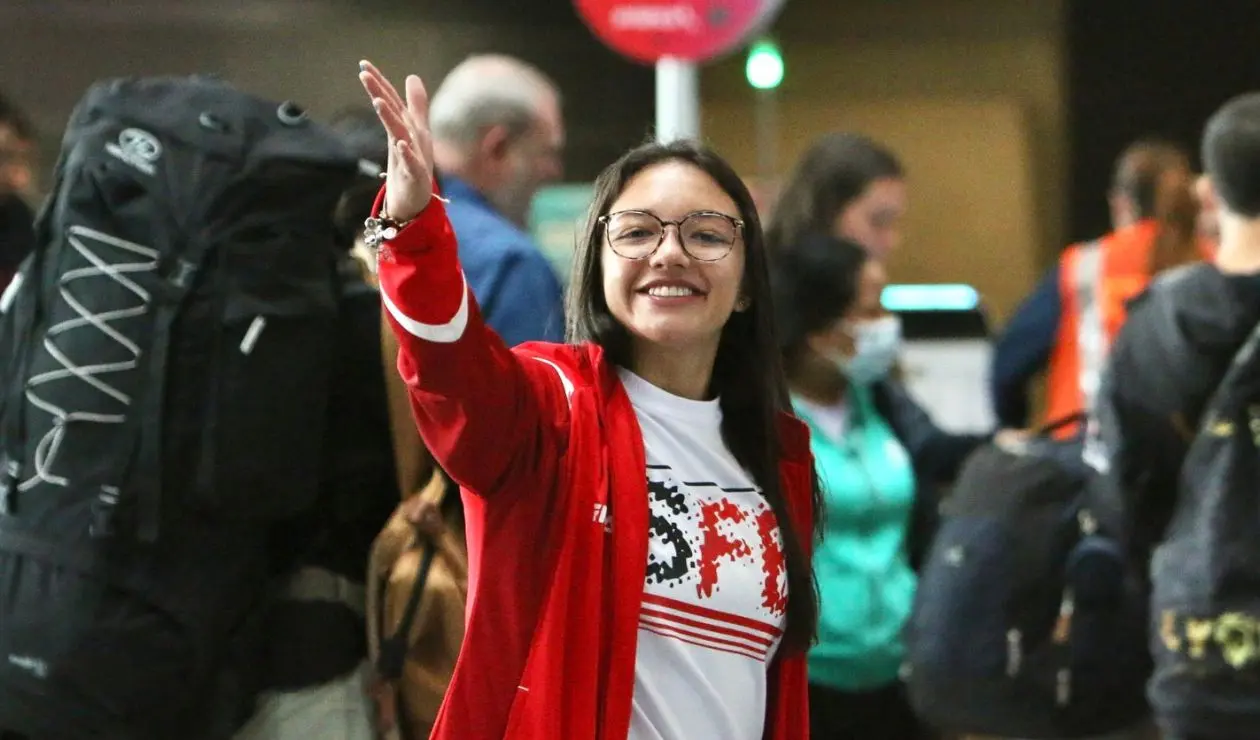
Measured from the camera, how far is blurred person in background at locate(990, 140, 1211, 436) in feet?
14.9

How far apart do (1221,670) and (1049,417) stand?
204 cm

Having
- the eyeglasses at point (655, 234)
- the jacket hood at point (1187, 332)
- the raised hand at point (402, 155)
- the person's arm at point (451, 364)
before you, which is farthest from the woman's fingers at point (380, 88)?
the jacket hood at point (1187, 332)

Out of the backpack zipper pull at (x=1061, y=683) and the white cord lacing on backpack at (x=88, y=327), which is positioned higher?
the white cord lacing on backpack at (x=88, y=327)

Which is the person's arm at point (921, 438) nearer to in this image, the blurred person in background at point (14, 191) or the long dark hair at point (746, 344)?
the long dark hair at point (746, 344)

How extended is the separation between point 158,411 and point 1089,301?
3.00 metres

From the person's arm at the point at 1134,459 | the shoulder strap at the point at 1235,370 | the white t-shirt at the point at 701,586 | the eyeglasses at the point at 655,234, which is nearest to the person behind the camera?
the white t-shirt at the point at 701,586

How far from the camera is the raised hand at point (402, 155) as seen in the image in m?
1.71

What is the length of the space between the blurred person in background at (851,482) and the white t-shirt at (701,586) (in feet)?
3.90

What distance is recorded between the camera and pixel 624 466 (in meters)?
1.91

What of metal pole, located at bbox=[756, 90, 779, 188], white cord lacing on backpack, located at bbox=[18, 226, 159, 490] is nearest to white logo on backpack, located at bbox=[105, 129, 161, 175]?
white cord lacing on backpack, located at bbox=[18, 226, 159, 490]

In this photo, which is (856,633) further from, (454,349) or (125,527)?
(454,349)

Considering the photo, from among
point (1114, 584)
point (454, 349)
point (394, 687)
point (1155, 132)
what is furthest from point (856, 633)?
Result: point (1155, 132)

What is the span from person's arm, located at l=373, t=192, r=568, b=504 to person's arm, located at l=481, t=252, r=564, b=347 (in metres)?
0.86

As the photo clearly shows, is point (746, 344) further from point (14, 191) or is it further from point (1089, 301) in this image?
point (1089, 301)
